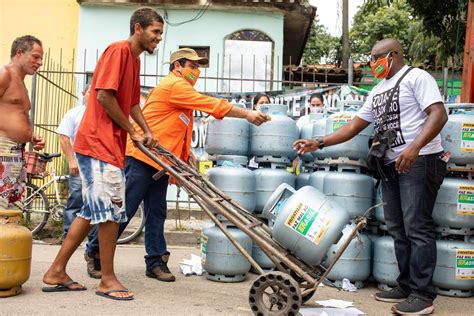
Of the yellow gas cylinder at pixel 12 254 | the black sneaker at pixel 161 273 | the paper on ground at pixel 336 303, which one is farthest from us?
the black sneaker at pixel 161 273

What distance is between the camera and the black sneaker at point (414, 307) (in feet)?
12.6

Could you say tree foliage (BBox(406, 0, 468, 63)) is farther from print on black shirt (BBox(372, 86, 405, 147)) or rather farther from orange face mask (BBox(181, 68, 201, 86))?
orange face mask (BBox(181, 68, 201, 86))

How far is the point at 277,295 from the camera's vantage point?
11.5 ft

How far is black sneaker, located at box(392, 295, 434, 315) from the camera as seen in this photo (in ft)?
12.6

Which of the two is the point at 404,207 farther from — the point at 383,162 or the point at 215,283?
the point at 215,283

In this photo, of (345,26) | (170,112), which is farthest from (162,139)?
(345,26)

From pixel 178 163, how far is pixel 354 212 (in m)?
1.57

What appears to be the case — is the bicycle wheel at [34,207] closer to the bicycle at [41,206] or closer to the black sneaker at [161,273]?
the bicycle at [41,206]

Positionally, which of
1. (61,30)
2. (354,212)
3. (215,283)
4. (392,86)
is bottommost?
(215,283)

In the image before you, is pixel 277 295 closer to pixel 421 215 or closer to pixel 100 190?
pixel 421 215

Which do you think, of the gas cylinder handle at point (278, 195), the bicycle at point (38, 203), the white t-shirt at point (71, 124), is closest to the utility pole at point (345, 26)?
the bicycle at point (38, 203)

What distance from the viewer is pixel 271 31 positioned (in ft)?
36.3

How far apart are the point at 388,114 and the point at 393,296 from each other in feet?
4.80

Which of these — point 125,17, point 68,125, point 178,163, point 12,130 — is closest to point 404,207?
point 178,163
